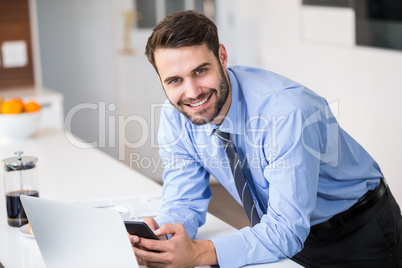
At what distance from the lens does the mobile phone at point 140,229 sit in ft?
4.94

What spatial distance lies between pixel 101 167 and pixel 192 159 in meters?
0.75

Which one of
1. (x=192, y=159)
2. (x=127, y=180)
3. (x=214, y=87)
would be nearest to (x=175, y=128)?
(x=192, y=159)

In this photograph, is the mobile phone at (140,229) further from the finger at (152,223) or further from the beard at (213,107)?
A: the beard at (213,107)

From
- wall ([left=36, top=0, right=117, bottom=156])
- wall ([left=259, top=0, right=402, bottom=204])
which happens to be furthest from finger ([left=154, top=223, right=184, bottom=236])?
wall ([left=36, top=0, right=117, bottom=156])

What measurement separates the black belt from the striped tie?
0.25m

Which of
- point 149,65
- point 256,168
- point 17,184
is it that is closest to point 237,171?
point 256,168

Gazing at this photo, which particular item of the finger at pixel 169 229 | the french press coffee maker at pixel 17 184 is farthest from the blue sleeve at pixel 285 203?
the french press coffee maker at pixel 17 184

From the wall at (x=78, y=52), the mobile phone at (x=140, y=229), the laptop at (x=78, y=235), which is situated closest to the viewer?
the laptop at (x=78, y=235)

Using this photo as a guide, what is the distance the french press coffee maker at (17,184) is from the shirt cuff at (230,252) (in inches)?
26.4

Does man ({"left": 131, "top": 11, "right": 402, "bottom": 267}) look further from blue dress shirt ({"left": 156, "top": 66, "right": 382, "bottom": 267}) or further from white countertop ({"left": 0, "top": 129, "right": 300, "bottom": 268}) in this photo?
white countertop ({"left": 0, "top": 129, "right": 300, "bottom": 268})

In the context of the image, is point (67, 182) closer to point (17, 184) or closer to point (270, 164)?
point (17, 184)

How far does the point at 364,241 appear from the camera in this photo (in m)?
1.94

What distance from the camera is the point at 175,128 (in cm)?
193

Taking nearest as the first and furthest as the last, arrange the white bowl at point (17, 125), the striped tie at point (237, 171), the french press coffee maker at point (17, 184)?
the striped tie at point (237, 171) → the french press coffee maker at point (17, 184) → the white bowl at point (17, 125)
